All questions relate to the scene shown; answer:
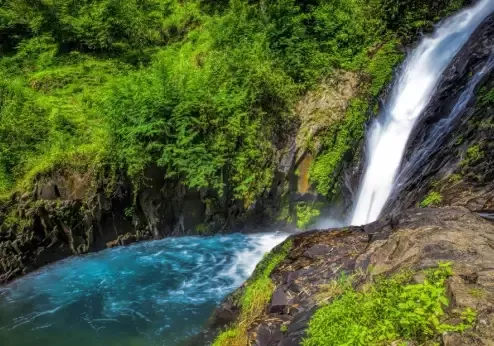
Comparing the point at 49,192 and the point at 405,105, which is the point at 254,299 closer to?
the point at 49,192

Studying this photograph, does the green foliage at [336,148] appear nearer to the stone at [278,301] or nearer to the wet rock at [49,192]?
the stone at [278,301]

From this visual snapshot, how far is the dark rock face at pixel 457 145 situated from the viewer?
677cm

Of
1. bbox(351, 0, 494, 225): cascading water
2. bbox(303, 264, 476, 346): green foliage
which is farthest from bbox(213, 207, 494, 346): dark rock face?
bbox(351, 0, 494, 225): cascading water

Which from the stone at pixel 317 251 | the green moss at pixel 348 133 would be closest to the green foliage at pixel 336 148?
the green moss at pixel 348 133

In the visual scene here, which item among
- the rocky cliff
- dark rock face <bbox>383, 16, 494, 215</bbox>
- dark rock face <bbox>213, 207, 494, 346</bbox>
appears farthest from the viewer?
dark rock face <bbox>383, 16, 494, 215</bbox>

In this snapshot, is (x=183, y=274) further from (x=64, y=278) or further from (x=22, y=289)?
(x=22, y=289)

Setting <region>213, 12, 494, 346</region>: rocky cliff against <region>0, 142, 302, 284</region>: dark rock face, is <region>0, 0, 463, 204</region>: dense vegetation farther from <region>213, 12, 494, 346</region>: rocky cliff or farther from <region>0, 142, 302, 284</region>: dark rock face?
<region>213, 12, 494, 346</region>: rocky cliff

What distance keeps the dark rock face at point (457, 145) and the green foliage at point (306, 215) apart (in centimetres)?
298

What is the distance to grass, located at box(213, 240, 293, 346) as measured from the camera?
19.2ft

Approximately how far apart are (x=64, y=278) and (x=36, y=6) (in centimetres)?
1229

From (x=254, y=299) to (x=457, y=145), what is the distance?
16.1 feet

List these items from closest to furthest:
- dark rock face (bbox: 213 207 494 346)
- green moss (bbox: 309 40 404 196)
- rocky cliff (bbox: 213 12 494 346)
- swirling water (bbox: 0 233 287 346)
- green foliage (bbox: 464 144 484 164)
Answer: rocky cliff (bbox: 213 12 494 346), dark rock face (bbox: 213 207 494 346), green foliage (bbox: 464 144 484 164), swirling water (bbox: 0 233 287 346), green moss (bbox: 309 40 404 196)

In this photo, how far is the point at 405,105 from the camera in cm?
1267

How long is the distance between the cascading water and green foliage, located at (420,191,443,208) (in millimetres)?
3086
